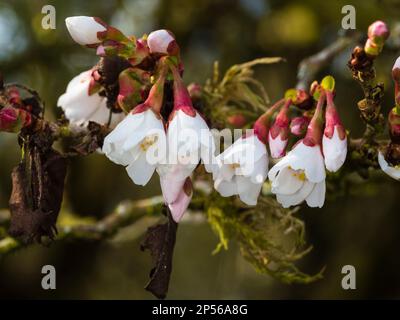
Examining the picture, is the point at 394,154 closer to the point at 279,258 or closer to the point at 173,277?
the point at 279,258

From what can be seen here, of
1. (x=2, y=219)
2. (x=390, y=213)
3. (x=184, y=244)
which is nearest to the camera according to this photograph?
(x=2, y=219)

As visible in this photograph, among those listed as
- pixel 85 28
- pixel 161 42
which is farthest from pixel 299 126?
pixel 85 28

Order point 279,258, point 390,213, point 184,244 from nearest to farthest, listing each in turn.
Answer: point 279,258
point 390,213
point 184,244

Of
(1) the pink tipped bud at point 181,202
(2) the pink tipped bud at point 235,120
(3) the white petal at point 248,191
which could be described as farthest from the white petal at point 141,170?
(2) the pink tipped bud at point 235,120

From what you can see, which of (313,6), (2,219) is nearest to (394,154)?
(2,219)

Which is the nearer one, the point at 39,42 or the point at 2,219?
the point at 2,219

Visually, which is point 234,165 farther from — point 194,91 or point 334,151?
point 194,91

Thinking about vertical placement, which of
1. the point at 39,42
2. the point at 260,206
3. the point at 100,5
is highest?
the point at 100,5
